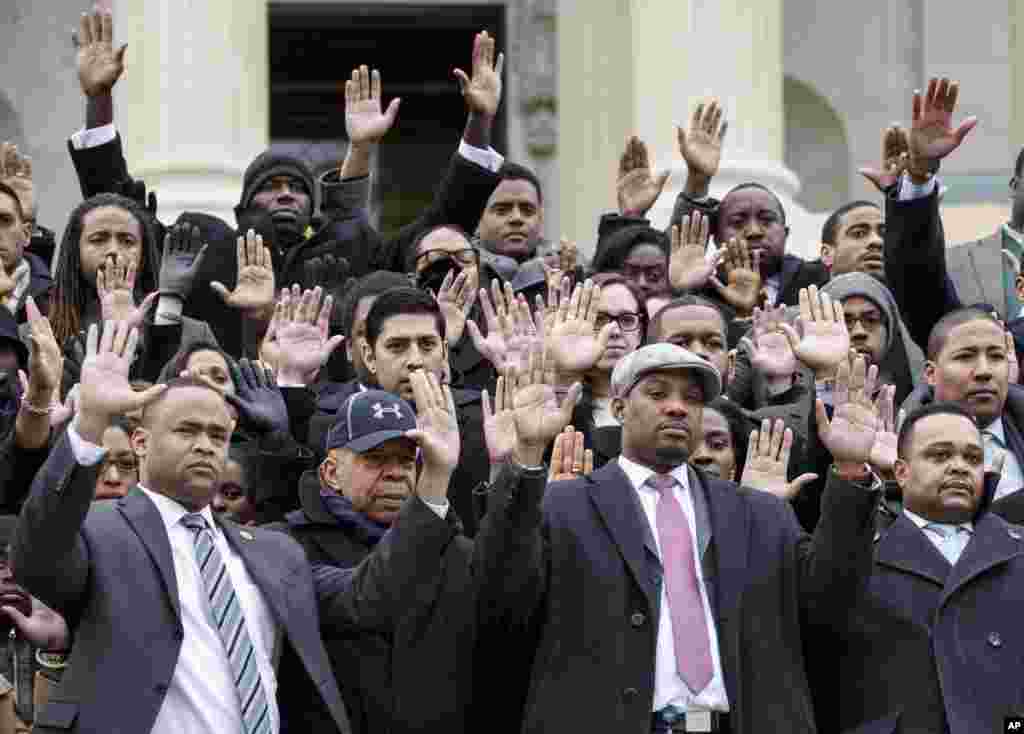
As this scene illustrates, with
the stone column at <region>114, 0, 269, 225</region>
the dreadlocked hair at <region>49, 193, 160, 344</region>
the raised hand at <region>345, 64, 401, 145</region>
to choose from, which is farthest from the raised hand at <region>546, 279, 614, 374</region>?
the stone column at <region>114, 0, 269, 225</region>

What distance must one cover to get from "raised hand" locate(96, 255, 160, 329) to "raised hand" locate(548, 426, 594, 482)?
1.80 metres

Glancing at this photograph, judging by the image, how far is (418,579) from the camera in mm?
10188

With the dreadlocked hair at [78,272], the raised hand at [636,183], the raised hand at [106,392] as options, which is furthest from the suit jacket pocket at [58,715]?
the raised hand at [636,183]

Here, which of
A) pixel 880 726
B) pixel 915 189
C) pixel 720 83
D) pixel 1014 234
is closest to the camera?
pixel 880 726

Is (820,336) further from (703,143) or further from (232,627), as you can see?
(703,143)

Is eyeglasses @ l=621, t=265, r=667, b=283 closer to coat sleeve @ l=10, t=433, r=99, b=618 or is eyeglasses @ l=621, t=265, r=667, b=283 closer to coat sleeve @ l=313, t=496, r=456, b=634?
coat sleeve @ l=313, t=496, r=456, b=634

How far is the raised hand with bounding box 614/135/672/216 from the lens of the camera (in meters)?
Result: 15.1

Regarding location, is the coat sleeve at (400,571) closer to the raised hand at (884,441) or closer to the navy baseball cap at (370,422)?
the navy baseball cap at (370,422)

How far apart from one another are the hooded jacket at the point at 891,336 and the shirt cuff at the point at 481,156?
165cm

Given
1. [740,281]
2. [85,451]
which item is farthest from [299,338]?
[85,451]

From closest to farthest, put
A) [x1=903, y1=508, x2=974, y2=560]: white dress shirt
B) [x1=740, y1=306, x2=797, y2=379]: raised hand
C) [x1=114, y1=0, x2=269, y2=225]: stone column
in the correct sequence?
[x1=903, y1=508, x2=974, y2=560]: white dress shirt < [x1=740, y1=306, x2=797, y2=379]: raised hand < [x1=114, y1=0, x2=269, y2=225]: stone column

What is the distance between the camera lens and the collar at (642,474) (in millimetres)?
10734

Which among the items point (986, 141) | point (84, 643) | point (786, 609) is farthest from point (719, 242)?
point (986, 141)

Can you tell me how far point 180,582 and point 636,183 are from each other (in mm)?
5602
